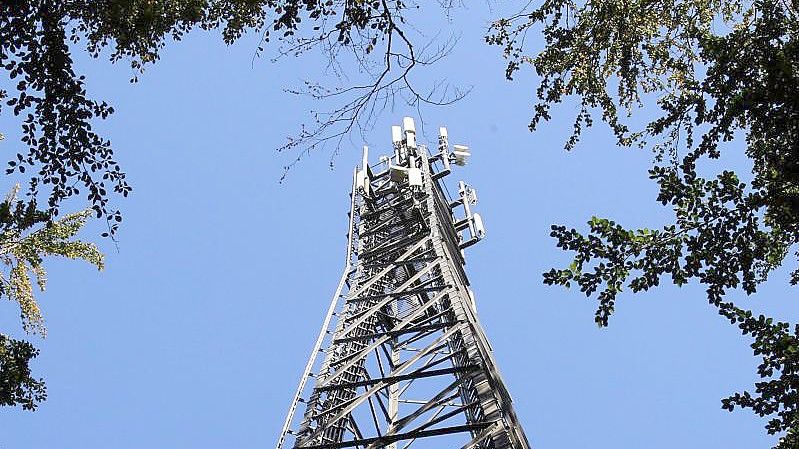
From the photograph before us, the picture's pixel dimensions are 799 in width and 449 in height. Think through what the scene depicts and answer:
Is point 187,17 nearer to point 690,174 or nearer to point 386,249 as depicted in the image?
point 690,174

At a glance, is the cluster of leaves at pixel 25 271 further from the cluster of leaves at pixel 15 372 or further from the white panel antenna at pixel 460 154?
the white panel antenna at pixel 460 154

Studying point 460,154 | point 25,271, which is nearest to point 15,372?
point 25,271

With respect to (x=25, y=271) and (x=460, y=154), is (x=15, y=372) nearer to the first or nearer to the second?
(x=25, y=271)

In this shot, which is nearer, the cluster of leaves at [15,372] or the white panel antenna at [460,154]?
the cluster of leaves at [15,372]

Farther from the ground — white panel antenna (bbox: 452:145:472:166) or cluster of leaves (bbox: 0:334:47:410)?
white panel antenna (bbox: 452:145:472:166)

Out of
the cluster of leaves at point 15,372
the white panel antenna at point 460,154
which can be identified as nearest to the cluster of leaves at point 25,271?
the cluster of leaves at point 15,372

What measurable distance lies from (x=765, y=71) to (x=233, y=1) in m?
4.16

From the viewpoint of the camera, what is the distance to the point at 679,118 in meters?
6.36

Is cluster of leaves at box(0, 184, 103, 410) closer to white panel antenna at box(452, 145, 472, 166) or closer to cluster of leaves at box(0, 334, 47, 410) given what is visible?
cluster of leaves at box(0, 334, 47, 410)

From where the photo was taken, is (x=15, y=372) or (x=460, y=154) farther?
(x=460, y=154)

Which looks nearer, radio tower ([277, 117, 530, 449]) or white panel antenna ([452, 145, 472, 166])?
radio tower ([277, 117, 530, 449])

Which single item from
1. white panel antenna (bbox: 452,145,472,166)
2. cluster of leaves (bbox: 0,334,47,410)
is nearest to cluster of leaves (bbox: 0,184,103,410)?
cluster of leaves (bbox: 0,334,47,410)

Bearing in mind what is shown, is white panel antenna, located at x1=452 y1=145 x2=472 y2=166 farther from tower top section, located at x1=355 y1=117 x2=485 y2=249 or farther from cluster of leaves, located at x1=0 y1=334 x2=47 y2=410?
cluster of leaves, located at x1=0 y1=334 x2=47 y2=410

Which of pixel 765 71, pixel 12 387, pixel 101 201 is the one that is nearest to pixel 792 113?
pixel 765 71
